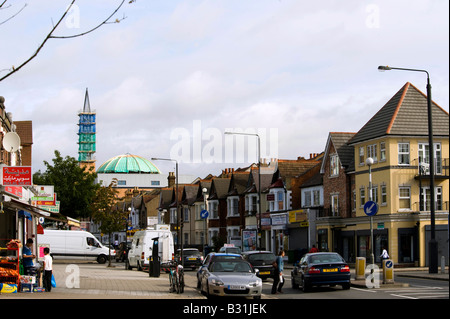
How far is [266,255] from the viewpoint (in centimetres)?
3381

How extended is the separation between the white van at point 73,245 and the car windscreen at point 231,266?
32.9m

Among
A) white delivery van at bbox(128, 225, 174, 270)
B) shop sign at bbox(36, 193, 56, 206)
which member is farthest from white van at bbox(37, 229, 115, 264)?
shop sign at bbox(36, 193, 56, 206)

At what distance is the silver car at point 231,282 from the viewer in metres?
22.4

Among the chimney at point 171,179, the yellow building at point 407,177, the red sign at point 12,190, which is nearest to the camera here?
the red sign at point 12,190

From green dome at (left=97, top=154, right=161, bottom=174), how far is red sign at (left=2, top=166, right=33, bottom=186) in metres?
165

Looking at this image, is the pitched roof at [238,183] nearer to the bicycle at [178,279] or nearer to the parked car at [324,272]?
the parked car at [324,272]

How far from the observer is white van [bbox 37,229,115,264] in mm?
55625

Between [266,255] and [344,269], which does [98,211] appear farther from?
[344,269]

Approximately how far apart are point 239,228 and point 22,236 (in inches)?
1442

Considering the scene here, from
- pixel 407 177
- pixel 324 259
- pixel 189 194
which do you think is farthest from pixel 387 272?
pixel 189 194

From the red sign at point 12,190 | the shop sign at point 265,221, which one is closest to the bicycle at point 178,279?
the red sign at point 12,190

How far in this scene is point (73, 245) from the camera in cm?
5681

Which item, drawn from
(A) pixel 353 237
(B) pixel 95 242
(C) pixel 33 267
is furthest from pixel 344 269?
(B) pixel 95 242

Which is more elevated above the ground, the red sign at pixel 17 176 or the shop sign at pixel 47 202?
the red sign at pixel 17 176
